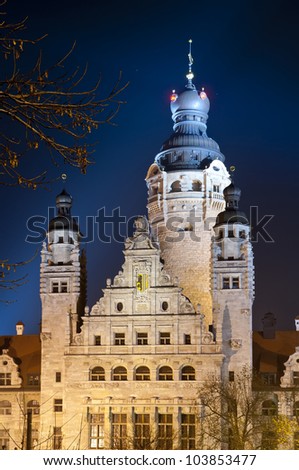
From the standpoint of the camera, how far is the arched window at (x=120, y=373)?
212ft

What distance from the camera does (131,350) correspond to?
6456cm

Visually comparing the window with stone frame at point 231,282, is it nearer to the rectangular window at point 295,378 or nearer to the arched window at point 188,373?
the arched window at point 188,373

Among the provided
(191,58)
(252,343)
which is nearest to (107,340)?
(252,343)

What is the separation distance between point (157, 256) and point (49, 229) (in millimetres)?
8906

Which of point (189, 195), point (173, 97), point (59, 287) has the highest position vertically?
point (173, 97)

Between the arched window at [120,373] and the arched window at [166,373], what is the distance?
2.40 meters

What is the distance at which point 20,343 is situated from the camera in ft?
227

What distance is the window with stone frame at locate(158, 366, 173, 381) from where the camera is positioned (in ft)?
210

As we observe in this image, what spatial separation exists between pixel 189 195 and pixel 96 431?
2027 centimetres

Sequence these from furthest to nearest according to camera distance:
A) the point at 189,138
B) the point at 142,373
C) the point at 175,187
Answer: the point at 189,138 < the point at 175,187 < the point at 142,373

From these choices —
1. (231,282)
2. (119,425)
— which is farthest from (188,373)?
(231,282)

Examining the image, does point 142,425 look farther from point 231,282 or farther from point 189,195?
point 189,195

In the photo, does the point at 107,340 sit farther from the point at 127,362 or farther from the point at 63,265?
the point at 63,265

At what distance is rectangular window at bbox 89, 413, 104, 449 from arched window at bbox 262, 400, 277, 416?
35.9 ft
